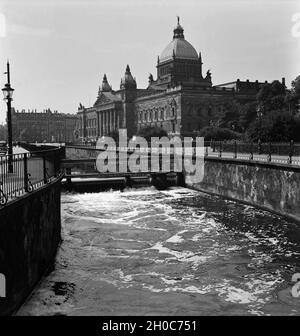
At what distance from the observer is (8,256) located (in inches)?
368

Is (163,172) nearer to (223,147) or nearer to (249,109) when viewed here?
(223,147)

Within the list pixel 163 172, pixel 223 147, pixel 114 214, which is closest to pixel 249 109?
pixel 223 147

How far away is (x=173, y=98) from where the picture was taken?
96.4 metres

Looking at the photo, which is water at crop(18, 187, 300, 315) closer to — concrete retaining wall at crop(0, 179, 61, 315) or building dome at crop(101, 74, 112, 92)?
concrete retaining wall at crop(0, 179, 61, 315)

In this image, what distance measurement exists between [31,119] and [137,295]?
187m

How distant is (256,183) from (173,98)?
235 ft

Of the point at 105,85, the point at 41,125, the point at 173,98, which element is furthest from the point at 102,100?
the point at 41,125

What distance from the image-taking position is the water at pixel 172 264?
37.2 ft

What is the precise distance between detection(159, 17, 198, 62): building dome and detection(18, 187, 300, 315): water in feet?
318

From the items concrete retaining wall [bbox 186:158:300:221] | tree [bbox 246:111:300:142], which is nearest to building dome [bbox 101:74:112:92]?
tree [bbox 246:111:300:142]

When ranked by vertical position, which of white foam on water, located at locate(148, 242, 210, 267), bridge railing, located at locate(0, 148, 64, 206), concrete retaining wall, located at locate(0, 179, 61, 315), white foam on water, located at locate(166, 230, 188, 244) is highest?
bridge railing, located at locate(0, 148, 64, 206)

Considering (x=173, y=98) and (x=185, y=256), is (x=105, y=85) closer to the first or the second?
(x=173, y=98)

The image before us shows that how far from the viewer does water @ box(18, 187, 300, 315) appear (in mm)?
11352

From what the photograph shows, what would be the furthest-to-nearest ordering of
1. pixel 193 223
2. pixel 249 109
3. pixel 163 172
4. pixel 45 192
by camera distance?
pixel 249 109 < pixel 163 172 < pixel 193 223 < pixel 45 192
